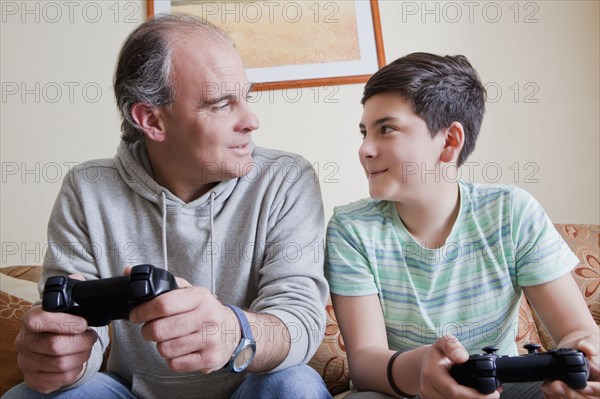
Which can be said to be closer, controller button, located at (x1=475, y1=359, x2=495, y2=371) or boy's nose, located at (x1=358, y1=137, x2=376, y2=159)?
controller button, located at (x1=475, y1=359, x2=495, y2=371)

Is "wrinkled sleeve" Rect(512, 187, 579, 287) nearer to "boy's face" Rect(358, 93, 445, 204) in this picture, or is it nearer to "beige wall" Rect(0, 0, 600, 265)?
"boy's face" Rect(358, 93, 445, 204)

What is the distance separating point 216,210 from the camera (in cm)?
122

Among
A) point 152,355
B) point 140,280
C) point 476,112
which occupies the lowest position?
point 152,355

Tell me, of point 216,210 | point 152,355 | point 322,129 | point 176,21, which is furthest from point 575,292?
point 322,129

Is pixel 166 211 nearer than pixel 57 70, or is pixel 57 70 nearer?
pixel 166 211

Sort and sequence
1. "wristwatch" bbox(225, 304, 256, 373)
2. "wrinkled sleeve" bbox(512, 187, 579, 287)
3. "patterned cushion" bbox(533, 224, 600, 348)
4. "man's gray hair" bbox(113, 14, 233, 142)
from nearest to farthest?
1. "wristwatch" bbox(225, 304, 256, 373)
2. "wrinkled sleeve" bbox(512, 187, 579, 287)
3. "man's gray hair" bbox(113, 14, 233, 142)
4. "patterned cushion" bbox(533, 224, 600, 348)

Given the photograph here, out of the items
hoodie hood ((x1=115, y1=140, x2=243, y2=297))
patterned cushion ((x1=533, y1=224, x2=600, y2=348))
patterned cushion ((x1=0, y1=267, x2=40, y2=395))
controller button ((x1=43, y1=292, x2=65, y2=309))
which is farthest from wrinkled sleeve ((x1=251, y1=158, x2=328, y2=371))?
patterned cushion ((x1=533, y1=224, x2=600, y2=348))

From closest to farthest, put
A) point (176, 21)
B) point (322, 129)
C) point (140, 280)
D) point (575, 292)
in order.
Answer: point (140, 280)
point (575, 292)
point (176, 21)
point (322, 129)

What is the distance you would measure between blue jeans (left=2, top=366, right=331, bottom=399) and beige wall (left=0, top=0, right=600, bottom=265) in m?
1.11

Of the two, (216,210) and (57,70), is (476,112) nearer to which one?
(216,210)

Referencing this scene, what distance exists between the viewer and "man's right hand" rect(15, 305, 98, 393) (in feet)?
2.94

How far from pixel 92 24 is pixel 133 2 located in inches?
6.3

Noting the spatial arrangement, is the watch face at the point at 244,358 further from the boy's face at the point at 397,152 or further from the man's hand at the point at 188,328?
the boy's face at the point at 397,152

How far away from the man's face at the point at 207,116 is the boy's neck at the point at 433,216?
333 millimetres
